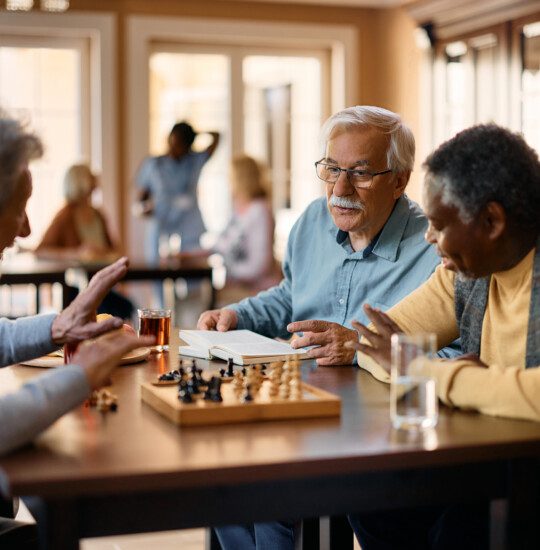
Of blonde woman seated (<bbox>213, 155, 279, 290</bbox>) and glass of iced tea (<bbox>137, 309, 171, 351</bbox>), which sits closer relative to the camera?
glass of iced tea (<bbox>137, 309, 171, 351</bbox>)

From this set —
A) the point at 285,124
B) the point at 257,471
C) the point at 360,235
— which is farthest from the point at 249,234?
the point at 257,471

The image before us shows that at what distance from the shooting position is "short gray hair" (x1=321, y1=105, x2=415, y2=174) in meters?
2.55

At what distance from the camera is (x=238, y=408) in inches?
58.9

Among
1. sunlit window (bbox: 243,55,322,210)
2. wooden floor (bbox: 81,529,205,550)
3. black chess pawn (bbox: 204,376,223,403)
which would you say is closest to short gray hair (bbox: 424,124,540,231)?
black chess pawn (bbox: 204,376,223,403)

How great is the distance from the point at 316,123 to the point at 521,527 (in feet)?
23.1

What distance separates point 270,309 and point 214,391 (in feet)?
3.91

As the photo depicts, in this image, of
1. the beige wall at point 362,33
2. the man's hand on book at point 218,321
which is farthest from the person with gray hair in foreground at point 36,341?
the beige wall at point 362,33

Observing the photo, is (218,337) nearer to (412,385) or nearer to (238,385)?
(238,385)

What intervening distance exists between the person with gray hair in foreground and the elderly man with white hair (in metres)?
0.64

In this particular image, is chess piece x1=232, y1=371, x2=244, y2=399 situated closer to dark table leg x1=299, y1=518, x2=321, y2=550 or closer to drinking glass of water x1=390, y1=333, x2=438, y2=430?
drinking glass of water x1=390, y1=333, x2=438, y2=430

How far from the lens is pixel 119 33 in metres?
7.45

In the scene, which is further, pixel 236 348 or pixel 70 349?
pixel 236 348

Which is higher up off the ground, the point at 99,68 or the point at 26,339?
the point at 99,68

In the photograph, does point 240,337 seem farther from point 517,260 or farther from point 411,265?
point 517,260
